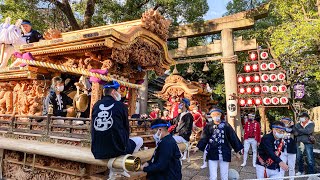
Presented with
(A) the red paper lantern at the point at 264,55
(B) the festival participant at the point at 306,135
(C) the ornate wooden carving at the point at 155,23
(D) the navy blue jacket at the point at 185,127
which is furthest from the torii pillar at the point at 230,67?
(C) the ornate wooden carving at the point at 155,23

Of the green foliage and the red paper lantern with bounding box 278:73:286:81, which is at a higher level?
the green foliage

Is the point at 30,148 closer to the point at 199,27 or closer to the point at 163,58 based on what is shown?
the point at 163,58

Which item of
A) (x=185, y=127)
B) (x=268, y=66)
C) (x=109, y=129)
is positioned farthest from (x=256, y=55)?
(x=109, y=129)

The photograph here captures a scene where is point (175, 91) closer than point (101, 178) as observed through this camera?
No

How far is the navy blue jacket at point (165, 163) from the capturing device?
3.39 metres

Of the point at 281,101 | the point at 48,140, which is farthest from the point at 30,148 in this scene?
the point at 281,101

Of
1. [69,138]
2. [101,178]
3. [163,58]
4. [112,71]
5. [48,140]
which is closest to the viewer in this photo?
[101,178]

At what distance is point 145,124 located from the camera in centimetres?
528

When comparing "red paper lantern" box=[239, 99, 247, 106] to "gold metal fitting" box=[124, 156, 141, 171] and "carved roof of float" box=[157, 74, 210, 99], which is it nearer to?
"carved roof of float" box=[157, 74, 210, 99]

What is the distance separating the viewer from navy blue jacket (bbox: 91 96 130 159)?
136 inches

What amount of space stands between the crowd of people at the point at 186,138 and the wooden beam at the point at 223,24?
4885mm

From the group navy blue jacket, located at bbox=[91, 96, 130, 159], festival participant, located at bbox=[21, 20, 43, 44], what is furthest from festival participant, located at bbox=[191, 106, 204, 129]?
navy blue jacket, located at bbox=[91, 96, 130, 159]

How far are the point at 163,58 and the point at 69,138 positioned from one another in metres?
3.15

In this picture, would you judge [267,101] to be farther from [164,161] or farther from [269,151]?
[164,161]
